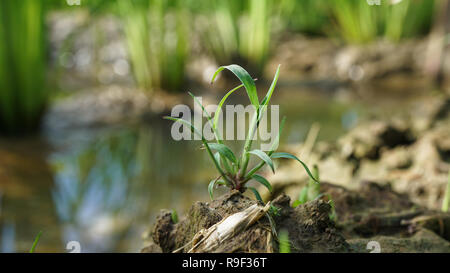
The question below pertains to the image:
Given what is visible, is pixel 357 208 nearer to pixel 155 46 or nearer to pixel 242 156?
pixel 242 156

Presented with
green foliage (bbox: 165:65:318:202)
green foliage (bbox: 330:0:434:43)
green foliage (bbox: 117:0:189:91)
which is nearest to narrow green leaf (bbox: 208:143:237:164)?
green foliage (bbox: 165:65:318:202)

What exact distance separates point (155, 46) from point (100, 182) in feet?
6.82

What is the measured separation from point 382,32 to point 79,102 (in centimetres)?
520

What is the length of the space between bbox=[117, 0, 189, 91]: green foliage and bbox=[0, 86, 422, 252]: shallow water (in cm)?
69

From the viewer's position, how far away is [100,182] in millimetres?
2213

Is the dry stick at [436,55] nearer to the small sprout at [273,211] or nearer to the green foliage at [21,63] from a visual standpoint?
the green foliage at [21,63]

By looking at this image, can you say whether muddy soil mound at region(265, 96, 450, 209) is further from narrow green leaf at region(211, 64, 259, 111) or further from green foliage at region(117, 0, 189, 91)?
Answer: green foliage at region(117, 0, 189, 91)

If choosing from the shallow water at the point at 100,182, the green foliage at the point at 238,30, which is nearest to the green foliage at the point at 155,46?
the shallow water at the point at 100,182

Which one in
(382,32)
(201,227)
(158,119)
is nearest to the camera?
(201,227)

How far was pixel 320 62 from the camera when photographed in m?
6.26

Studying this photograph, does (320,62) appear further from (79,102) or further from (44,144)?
(44,144)

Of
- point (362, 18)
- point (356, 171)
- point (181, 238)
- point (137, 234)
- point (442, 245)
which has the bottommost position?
point (137, 234)
